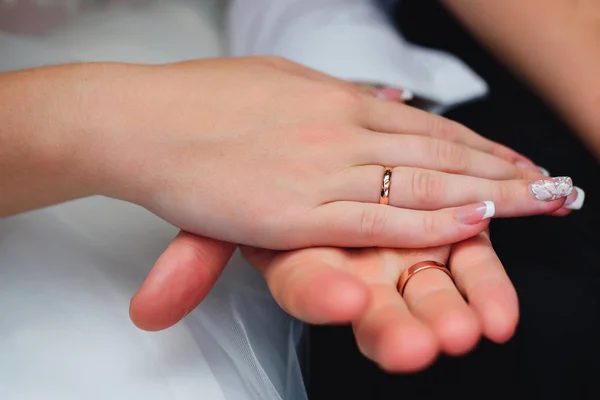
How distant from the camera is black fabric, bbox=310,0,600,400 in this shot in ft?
2.05

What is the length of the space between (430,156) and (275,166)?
167 mm

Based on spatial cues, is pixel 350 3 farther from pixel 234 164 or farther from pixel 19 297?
pixel 19 297

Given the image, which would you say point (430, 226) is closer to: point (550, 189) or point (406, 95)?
point (550, 189)

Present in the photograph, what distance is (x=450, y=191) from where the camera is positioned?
0.57m

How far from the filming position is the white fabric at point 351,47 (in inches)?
31.1

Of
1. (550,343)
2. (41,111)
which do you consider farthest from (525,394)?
(41,111)

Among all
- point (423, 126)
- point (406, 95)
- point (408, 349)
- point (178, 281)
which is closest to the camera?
point (408, 349)

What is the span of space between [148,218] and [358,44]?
0.38 metres

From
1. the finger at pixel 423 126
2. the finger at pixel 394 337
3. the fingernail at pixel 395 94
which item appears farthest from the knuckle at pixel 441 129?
the finger at pixel 394 337

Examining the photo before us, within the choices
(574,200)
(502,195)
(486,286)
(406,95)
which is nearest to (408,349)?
(486,286)

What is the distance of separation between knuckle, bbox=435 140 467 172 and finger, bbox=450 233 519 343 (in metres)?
0.08

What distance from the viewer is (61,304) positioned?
574mm

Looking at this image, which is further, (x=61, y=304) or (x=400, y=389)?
(x=400, y=389)

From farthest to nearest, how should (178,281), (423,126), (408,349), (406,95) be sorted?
(406,95) < (423,126) < (178,281) < (408,349)
